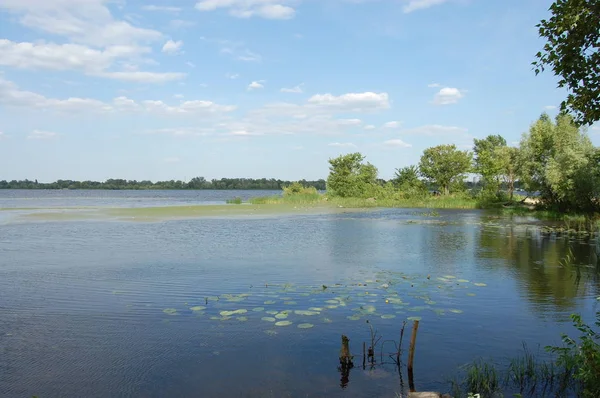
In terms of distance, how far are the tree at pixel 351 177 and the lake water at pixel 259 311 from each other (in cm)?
4765

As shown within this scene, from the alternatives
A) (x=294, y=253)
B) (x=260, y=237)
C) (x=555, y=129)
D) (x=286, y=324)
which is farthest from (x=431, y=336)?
(x=555, y=129)

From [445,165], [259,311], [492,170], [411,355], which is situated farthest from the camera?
[445,165]

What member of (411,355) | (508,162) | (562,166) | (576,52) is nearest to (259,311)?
(411,355)

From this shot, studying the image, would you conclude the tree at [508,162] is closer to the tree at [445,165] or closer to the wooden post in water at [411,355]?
the tree at [445,165]

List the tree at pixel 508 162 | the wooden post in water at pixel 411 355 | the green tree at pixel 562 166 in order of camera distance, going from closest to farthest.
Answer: the wooden post in water at pixel 411 355, the green tree at pixel 562 166, the tree at pixel 508 162

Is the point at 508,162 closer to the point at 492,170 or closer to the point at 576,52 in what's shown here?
the point at 492,170

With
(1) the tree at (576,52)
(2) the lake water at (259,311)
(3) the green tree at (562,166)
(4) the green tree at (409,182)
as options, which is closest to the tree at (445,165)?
(4) the green tree at (409,182)

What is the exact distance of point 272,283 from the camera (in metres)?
15.6

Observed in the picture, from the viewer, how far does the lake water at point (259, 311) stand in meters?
8.43

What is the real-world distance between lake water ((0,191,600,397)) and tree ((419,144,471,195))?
4529 centimetres

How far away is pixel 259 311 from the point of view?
12.3m

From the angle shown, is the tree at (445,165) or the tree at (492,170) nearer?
the tree at (492,170)

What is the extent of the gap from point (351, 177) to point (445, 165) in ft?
45.5

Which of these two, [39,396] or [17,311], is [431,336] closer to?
[39,396]
